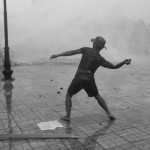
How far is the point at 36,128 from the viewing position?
5.95 metres

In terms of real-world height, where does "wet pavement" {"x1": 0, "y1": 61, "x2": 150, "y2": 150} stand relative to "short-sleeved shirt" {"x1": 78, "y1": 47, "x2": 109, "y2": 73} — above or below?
below

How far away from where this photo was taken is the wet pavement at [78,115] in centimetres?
520

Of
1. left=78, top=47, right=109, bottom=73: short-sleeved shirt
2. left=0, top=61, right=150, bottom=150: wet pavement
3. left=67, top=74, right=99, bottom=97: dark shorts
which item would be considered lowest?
left=0, top=61, right=150, bottom=150: wet pavement

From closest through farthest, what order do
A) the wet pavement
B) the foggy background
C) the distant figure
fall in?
the wet pavement < the distant figure < the foggy background

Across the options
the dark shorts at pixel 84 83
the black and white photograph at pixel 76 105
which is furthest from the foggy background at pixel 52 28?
the dark shorts at pixel 84 83

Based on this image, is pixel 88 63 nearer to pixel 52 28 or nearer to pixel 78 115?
pixel 78 115

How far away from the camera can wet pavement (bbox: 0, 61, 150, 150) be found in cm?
520

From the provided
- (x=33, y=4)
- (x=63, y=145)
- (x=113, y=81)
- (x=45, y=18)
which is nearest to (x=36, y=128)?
(x=63, y=145)

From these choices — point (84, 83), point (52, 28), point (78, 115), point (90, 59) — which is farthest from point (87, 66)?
point (52, 28)

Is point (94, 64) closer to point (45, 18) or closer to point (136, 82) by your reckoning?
point (136, 82)

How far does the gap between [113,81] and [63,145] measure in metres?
6.91

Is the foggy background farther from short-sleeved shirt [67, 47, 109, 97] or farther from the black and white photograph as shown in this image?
short-sleeved shirt [67, 47, 109, 97]

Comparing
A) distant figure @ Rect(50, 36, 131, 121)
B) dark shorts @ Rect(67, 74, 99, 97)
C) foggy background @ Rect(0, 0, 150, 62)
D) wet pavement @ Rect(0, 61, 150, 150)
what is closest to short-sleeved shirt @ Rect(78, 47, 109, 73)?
distant figure @ Rect(50, 36, 131, 121)

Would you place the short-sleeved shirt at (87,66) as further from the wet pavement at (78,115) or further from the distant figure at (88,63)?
the wet pavement at (78,115)
